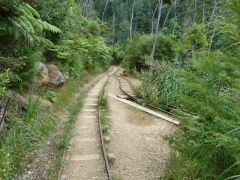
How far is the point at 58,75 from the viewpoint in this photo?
7586mm

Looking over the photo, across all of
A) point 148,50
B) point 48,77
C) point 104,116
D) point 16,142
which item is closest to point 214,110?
point 16,142

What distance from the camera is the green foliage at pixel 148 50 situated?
17000 millimetres

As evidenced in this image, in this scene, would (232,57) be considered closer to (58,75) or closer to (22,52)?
(22,52)

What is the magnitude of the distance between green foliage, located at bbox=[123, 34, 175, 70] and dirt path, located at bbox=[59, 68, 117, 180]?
12.1m

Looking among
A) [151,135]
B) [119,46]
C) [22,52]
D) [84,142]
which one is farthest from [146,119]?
[119,46]

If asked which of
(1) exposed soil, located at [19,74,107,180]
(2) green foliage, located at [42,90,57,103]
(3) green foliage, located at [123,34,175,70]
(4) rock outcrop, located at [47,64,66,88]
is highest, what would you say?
(3) green foliage, located at [123,34,175,70]

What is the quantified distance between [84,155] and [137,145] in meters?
1.79

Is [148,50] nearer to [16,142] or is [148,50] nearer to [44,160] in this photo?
[44,160]

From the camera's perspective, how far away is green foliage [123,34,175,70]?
55.8 feet

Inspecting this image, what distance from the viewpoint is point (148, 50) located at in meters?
17.5

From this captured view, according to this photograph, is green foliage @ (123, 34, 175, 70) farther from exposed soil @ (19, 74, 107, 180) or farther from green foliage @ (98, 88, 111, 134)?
exposed soil @ (19, 74, 107, 180)

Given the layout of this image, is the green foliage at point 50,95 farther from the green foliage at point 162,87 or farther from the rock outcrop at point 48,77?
the green foliage at point 162,87

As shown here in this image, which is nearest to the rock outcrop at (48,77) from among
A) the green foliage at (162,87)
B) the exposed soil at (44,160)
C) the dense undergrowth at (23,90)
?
the dense undergrowth at (23,90)

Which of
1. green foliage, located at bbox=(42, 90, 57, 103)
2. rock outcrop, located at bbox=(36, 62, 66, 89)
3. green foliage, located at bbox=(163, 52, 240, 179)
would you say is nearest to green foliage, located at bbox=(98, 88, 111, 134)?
green foliage, located at bbox=(42, 90, 57, 103)
